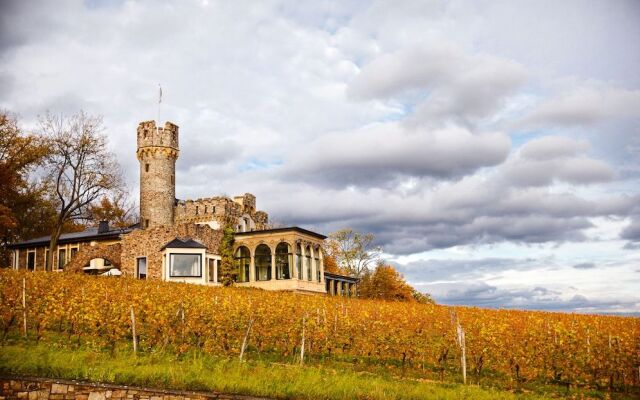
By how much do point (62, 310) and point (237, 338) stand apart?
5348mm

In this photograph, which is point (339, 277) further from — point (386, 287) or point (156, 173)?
point (156, 173)

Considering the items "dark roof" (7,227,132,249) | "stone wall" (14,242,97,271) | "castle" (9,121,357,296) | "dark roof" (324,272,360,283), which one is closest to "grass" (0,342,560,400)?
"castle" (9,121,357,296)

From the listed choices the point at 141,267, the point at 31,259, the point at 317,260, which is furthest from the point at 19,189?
the point at 317,260

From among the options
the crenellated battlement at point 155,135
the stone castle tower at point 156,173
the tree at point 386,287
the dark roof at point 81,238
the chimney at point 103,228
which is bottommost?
the tree at point 386,287

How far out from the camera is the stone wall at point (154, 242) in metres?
40.2

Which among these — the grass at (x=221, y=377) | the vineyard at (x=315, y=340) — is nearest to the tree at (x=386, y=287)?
the vineyard at (x=315, y=340)

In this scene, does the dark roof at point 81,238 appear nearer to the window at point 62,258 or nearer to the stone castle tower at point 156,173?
the window at point 62,258

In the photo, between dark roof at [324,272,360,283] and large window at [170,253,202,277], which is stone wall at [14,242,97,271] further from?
dark roof at [324,272,360,283]

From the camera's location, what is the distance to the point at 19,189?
52219 mm

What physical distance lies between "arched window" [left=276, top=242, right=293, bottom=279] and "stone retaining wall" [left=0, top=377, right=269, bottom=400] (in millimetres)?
29043

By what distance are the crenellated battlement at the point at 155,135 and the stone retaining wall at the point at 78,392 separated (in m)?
38.6

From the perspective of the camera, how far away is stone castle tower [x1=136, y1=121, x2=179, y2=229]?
1913 inches

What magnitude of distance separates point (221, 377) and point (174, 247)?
82.4 ft

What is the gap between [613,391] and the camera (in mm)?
17172
